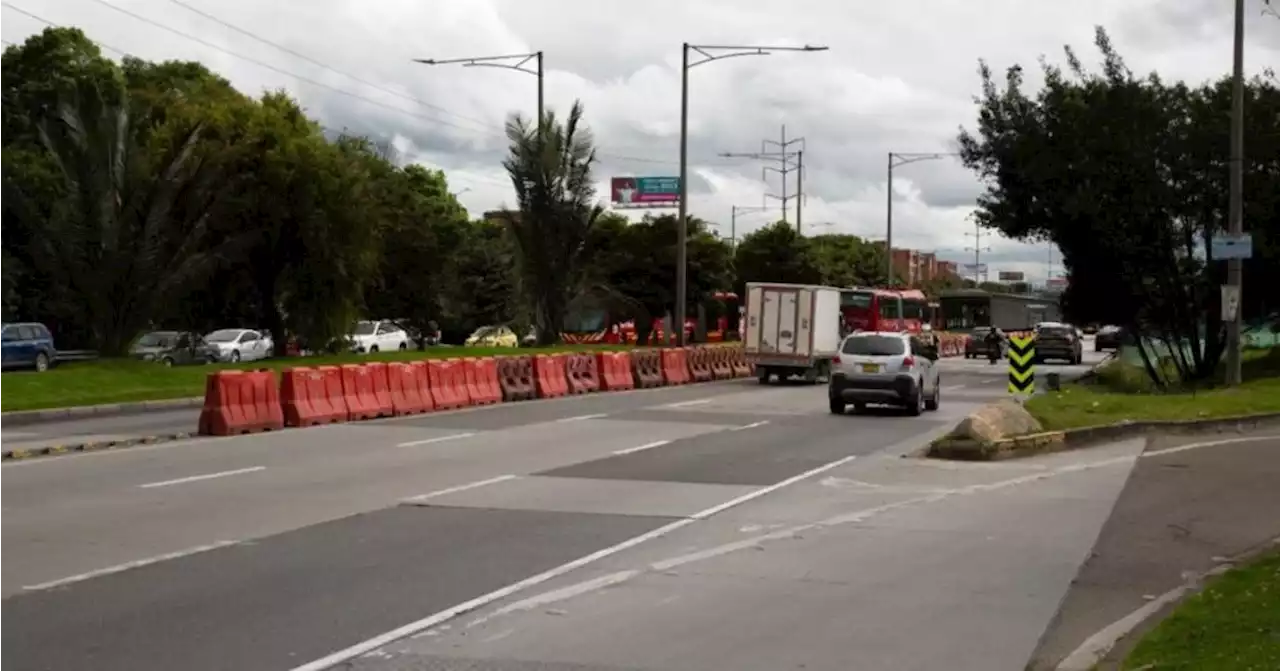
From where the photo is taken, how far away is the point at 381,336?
193 ft

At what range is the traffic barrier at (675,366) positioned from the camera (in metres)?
A: 38.6

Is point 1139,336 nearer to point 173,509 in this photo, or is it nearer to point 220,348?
point 220,348

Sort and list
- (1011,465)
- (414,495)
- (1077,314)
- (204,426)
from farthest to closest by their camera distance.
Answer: (1077,314), (204,426), (1011,465), (414,495)

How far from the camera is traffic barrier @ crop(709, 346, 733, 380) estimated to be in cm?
4222

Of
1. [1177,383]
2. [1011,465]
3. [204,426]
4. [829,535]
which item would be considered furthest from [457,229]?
[829,535]

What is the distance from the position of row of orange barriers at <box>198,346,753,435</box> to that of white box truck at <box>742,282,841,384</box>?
2.33 metres

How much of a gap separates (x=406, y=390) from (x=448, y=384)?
157 cm

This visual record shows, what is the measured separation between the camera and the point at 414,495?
581 inches

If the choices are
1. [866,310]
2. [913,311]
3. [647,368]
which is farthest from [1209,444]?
[913,311]

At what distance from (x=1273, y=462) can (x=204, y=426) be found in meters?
14.9

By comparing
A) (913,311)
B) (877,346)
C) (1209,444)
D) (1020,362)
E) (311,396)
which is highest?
(913,311)

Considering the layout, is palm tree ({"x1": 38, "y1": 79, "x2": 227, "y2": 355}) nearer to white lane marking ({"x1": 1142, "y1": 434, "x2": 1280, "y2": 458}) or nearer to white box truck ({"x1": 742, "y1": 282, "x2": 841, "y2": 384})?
white box truck ({"x1": 742, "y1": 282, "x2": 841, "y2": 384})

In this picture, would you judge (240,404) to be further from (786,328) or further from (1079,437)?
(786,328)

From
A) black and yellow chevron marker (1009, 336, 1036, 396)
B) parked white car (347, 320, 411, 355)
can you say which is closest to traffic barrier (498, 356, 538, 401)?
black and yellow chevron marker (1009, 336, 1036, 396)
